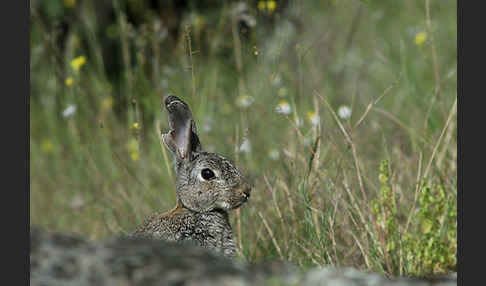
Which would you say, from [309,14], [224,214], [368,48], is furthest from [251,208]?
[309,14]

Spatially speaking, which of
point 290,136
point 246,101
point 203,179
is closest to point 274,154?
point 290,136

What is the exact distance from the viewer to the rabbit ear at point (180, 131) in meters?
5.10

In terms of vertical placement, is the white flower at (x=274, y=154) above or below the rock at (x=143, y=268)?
above

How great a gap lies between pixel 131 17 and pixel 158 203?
441 centimetres

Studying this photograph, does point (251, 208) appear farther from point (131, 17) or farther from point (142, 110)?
point (131, 17)

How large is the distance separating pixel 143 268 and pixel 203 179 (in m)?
2.22

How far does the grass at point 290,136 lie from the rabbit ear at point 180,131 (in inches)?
5.9

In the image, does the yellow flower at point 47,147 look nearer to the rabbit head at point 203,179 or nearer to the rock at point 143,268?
the rabbit head at point 203,179

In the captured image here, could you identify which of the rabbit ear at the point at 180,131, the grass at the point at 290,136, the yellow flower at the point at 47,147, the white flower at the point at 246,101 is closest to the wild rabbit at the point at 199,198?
the rabbit ear at the point at 180,131

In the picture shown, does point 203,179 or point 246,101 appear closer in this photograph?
point 203,179

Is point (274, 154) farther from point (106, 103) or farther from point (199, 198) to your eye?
point (106, 103)

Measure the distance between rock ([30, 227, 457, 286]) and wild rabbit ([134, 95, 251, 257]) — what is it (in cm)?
177

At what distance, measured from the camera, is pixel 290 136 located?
635cm

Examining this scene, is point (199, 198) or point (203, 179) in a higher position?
point (203, 179)
